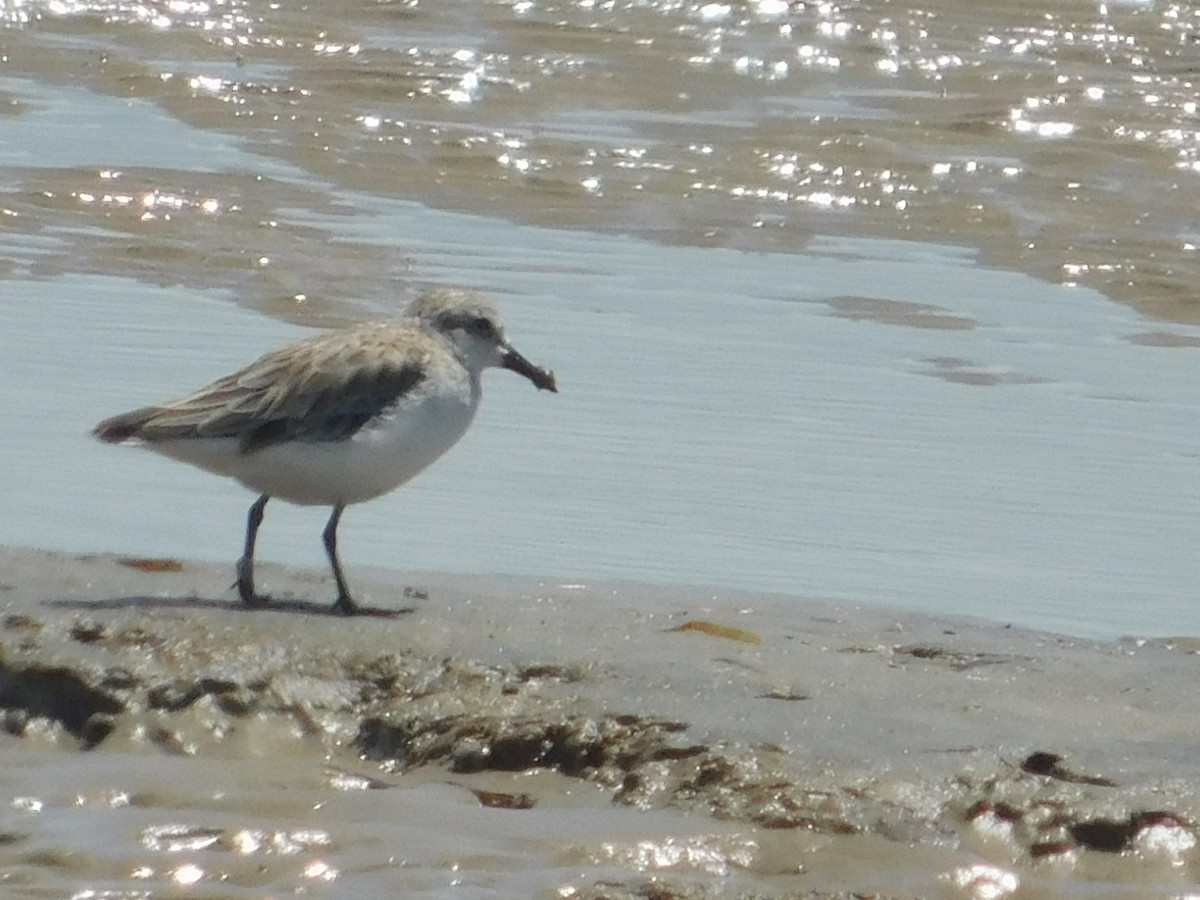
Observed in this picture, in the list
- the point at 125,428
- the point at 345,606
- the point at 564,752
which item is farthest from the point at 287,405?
the point at 564,752

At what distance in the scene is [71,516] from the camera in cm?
808

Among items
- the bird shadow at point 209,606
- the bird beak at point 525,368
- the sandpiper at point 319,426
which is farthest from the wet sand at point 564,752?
the bird beak at point 525,368

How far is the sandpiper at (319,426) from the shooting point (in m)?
6.41

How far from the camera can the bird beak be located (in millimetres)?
7047

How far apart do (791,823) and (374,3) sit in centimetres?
1385

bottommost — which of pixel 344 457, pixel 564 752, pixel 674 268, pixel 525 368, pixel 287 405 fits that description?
pixel 564 752

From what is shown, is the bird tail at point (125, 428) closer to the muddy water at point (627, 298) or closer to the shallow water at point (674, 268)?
the muddy water at point (627, 298)

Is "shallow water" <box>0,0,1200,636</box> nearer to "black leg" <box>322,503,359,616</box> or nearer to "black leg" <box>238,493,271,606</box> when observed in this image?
"black leg" <box>322,503,359,616</box>

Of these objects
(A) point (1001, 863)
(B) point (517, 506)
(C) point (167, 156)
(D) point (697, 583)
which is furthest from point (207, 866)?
(C) point (167, 156)

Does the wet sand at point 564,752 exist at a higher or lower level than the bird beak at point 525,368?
lower

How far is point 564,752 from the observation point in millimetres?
5379

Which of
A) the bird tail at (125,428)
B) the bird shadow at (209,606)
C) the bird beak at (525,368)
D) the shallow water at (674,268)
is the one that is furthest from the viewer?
the shallow water at (674,268)

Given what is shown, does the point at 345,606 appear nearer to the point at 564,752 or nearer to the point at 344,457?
the point at 344,457

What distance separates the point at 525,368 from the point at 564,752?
A: 2.02 metres
